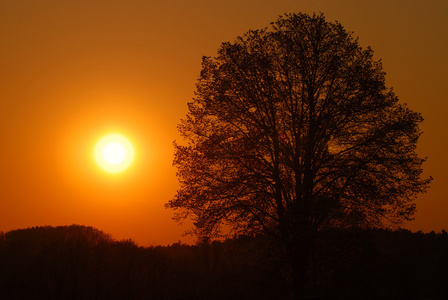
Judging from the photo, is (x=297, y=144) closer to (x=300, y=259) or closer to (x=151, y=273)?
(x=300, y=259)

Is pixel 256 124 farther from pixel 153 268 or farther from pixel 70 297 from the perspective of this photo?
pixel 153 268

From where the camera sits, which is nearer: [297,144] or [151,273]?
[297,144]

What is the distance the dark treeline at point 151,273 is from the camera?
2458 inches

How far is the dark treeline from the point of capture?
62438 millimetres

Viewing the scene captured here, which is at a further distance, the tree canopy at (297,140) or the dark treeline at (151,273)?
the dark treeline at (151,273)

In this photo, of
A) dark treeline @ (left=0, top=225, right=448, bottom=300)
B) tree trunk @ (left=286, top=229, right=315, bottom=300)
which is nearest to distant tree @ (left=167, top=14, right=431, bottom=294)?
tree trunk @ (left=286, top=229, right=315, bottom=300)

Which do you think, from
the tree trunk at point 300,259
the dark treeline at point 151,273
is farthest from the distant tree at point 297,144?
the dark treeline at point 151,273

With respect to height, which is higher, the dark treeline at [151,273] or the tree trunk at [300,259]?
A: the dark treeline at [151,273]

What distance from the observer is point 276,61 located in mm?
27922

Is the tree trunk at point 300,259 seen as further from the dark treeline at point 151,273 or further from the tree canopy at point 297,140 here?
the dark treeline at point 151,273

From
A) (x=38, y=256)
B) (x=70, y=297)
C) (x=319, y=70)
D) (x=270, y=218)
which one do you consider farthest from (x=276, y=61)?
(x=38, y=256)

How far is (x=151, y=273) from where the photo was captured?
69875mm

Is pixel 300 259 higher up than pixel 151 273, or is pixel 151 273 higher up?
pixel 151 273

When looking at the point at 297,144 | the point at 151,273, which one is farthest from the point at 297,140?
the point at 151,273
